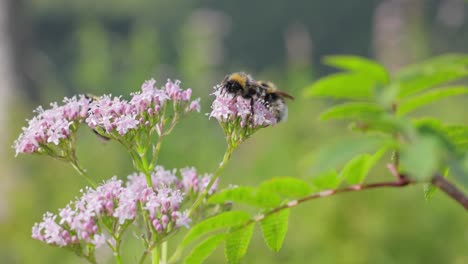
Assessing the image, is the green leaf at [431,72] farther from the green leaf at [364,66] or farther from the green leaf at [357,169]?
the green leaf at [357,169]

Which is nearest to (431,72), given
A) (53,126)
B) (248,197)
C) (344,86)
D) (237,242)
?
(344,86)

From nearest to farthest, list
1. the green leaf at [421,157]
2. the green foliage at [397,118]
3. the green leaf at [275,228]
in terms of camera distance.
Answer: the green leaf at [421,157]
the green foliage at [397,118]
the green leaf at [275,228]

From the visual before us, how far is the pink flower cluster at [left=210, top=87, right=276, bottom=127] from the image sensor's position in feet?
7.62

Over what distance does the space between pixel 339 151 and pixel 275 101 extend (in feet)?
4.45

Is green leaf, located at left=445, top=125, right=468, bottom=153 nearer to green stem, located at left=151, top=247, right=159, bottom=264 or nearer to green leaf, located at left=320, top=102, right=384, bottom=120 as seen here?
green leaf, located at left=320, top=102, right=384, bottom=120

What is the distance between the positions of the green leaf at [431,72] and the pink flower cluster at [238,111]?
2.86 feet

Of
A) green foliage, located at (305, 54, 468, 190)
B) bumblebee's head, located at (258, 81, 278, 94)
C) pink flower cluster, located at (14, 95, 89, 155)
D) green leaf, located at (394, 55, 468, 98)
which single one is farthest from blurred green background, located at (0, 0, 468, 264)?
pink flower cluster, located at (14, 95, 89, 155)

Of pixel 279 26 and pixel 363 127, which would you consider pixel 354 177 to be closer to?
pixel 363 127

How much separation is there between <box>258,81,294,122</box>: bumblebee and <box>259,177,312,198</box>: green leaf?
74 cm

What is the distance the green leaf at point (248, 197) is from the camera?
1.77 m

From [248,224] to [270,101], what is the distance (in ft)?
2.63

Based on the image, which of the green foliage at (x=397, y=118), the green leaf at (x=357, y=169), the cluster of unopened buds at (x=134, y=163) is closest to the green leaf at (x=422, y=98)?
the green foliage at (x=397, y=118)

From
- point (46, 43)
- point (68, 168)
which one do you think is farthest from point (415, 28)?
point (46, 43)

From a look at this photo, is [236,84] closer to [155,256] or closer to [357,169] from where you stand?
[155,256]
